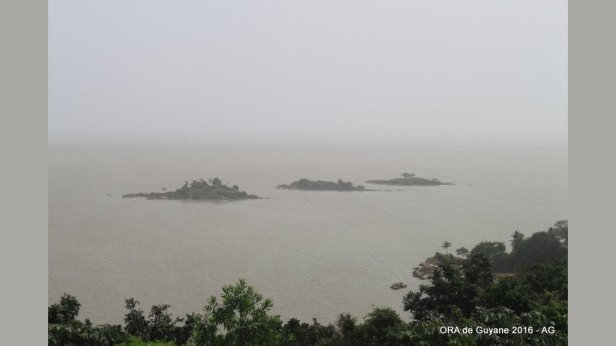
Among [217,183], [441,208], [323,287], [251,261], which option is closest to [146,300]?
[251,261]

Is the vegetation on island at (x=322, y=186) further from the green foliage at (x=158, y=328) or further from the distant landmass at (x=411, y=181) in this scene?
the green foliage at (x=158, y=328)

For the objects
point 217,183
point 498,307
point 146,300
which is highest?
point 217,183

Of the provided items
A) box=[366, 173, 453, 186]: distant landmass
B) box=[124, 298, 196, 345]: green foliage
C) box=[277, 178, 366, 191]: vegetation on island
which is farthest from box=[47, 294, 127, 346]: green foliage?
box=[366, 173, 453, 186]: distant landmass

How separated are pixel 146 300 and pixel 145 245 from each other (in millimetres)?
2030

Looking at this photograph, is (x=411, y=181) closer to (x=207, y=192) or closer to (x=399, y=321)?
(x=207, y=192)

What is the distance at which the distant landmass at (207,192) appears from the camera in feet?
38.5

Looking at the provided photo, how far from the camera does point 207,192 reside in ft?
39.3

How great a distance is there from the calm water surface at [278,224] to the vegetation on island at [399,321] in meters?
1.25

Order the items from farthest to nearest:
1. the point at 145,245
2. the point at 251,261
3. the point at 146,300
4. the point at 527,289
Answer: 1. the point at 145,245
2. the point at 251,261
3. the point at 146,300
4. the point at 527,289

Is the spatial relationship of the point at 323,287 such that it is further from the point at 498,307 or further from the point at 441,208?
the point at 441,208

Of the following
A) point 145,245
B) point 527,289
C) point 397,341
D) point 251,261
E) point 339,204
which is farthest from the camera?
point 339,204

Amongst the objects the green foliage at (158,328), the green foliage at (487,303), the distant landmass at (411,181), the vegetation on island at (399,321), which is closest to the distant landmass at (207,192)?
the distant landmass at (411,181)

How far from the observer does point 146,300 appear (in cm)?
640

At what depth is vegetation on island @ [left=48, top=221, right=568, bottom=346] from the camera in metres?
4.18
